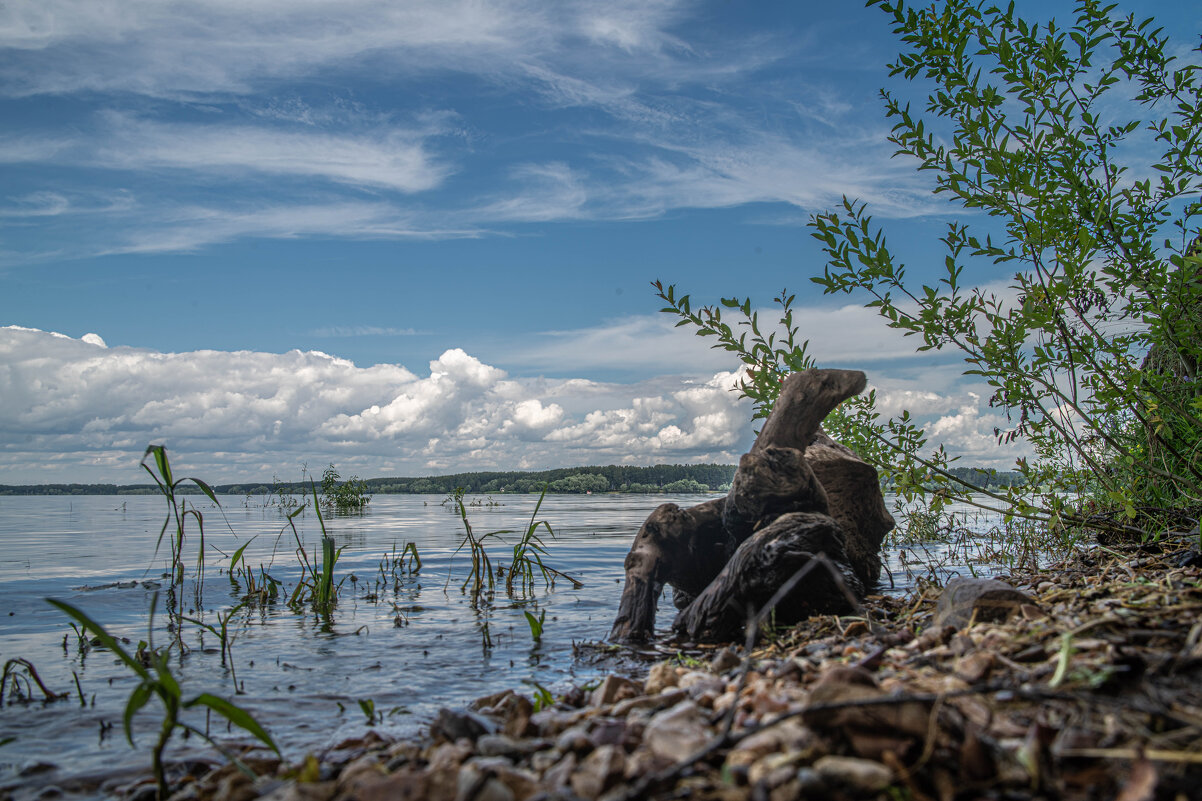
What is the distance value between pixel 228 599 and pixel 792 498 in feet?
29.2

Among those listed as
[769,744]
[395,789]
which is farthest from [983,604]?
[395,789]

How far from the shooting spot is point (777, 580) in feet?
21.4

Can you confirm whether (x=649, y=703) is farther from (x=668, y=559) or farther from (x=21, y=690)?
(x=21, y=690)

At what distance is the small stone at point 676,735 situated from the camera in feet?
8.94

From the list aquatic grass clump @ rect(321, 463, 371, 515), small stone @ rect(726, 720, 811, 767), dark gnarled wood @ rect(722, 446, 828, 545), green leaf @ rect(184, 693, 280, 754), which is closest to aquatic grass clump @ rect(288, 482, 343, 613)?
green leaf @ rect(184, 693, 280, 754)

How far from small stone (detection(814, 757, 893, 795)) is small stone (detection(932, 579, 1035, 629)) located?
2.57m

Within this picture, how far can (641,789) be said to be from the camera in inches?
88.8

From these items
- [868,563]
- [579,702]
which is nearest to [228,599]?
[579,702]

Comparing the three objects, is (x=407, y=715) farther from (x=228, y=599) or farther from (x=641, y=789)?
(x=228, y=599)

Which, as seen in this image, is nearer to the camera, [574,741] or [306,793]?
[306,793]

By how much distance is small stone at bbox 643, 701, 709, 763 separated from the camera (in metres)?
2.72

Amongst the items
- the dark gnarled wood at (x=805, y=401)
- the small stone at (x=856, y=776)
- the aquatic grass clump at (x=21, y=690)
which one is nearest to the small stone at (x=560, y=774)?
the small stone at (x=856, y=776)

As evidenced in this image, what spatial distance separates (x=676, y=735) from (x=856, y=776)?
2.68 feet

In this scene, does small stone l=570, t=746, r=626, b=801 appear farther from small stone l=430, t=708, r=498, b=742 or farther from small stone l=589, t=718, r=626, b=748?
small stone l=430, t=708, r=498, b=742
